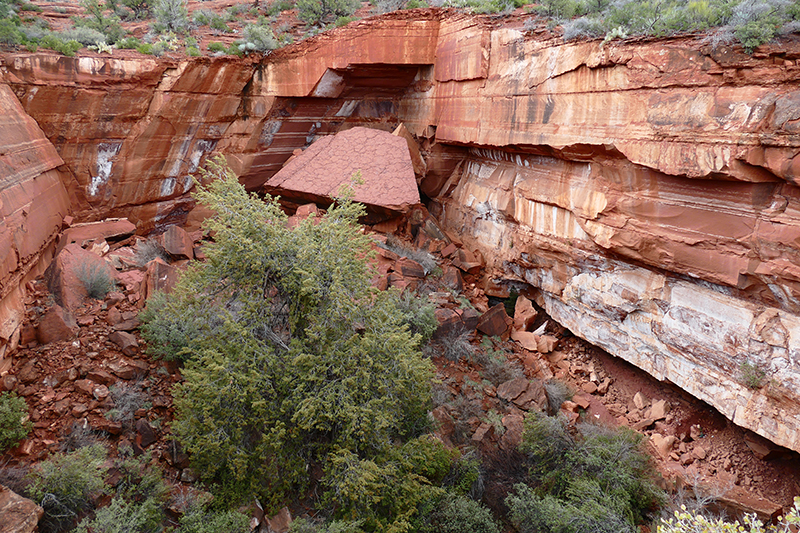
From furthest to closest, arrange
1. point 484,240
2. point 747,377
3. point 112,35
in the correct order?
point 484,240
point 112,35
point 747,377

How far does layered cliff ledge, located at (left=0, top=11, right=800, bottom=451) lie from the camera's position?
22.0 feet

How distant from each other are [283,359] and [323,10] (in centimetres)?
1191

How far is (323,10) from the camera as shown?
1427 centimetres

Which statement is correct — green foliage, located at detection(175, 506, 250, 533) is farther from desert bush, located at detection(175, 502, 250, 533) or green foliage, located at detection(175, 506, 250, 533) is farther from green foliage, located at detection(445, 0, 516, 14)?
green foliage, located at detection(445, 0, 516, 14)

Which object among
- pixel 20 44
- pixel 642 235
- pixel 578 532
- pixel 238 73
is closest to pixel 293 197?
pixel 238 73

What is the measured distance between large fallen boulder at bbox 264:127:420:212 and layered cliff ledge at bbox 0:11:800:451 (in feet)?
3.74

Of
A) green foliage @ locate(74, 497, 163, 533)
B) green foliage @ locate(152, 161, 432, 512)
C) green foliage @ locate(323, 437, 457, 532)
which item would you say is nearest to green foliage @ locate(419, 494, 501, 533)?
green foliage @ locate(323, 437, 457, 532)

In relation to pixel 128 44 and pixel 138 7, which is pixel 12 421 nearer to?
pixel 128 44

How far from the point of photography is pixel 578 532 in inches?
245

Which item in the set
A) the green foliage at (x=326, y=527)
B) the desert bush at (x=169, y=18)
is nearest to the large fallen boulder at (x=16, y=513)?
the green foliage at (x=326, y=527)

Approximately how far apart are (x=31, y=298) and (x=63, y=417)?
8.41 ft

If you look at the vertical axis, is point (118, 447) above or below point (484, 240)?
below

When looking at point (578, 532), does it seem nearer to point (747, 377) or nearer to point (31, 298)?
point (747, 377)

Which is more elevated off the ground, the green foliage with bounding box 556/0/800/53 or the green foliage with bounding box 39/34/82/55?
the green foliage with bounding box 556/0/800/53
